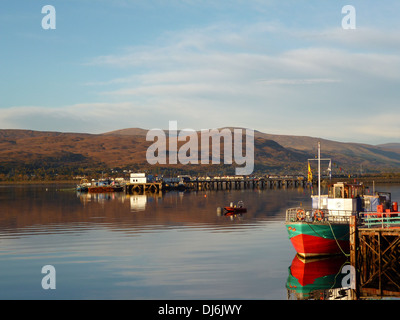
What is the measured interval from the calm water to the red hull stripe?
→ 1.69 metres

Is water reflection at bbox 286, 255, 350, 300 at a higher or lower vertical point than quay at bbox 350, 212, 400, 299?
lower

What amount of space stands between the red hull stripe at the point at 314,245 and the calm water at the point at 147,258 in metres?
1.69

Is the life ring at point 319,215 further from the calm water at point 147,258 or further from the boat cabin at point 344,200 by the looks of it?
the calm water at point 147,258

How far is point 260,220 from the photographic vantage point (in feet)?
235

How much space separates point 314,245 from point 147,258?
47.1ft

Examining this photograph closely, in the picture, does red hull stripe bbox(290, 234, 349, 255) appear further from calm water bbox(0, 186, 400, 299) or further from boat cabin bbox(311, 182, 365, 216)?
boat cabin bbox(311, 182, 365, 216)

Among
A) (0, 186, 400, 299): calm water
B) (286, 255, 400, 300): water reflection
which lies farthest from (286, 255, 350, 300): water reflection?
(0, 186, 400, 299): calm water

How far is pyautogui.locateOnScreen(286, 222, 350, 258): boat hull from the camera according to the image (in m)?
39.5

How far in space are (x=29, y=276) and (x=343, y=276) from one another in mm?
23498

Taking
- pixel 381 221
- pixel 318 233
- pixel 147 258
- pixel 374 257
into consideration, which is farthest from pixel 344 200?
pixel 147 258

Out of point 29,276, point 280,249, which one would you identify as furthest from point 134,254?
point 280,249

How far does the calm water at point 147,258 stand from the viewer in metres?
31.6

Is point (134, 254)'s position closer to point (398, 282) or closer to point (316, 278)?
point (316, 278)

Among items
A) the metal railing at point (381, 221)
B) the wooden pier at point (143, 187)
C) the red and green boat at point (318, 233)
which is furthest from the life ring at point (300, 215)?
the wooden pier at point (143, 187)
